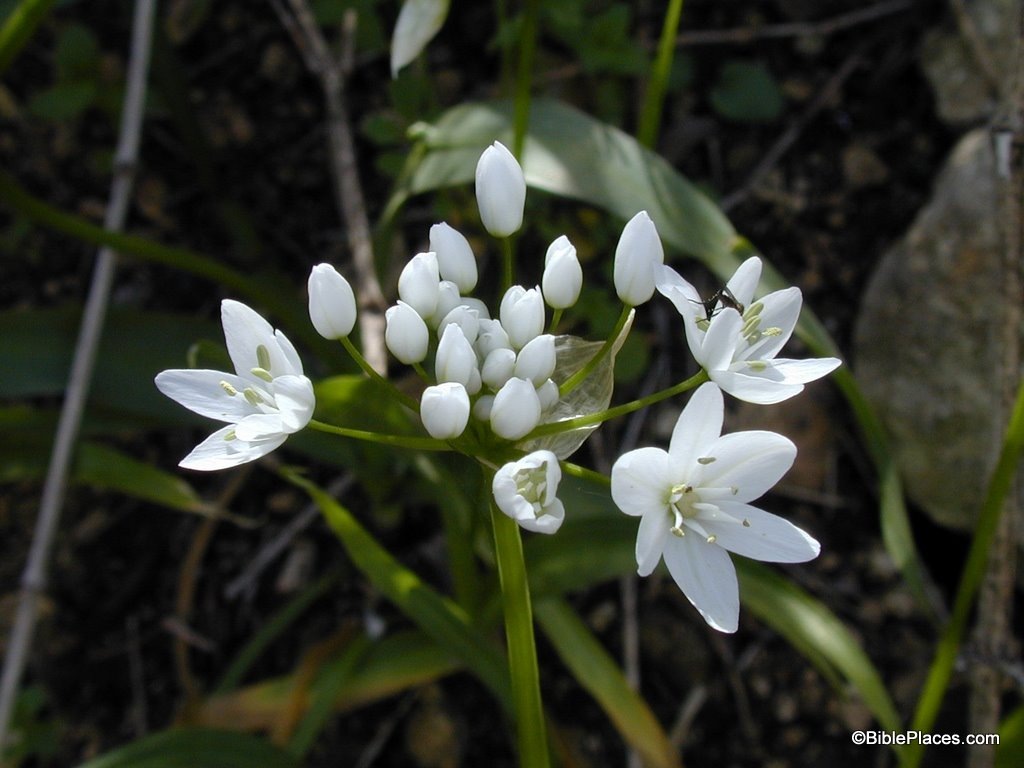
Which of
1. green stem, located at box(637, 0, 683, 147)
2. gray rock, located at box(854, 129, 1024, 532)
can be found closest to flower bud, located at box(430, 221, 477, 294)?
green stem, located at box(637, 0, 683, 147)

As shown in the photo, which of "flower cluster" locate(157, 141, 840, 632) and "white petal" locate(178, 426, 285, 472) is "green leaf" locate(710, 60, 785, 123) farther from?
"white petal" locate(178, 426, 285, 472)

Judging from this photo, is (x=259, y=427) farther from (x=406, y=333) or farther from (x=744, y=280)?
(x=744, y=280)

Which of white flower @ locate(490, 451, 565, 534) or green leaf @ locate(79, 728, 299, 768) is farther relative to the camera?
green leaf @ locate(79, 728, 299, 768)

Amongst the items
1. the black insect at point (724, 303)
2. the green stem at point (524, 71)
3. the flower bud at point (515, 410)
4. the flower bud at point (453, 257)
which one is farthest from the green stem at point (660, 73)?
the flower bud at point (515, 410)

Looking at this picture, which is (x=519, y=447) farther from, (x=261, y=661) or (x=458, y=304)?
(x=261, y=661)

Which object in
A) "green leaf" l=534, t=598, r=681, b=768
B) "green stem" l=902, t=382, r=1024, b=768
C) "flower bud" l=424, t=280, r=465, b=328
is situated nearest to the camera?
"flower bud" l=424, t=280, r=465, b=328

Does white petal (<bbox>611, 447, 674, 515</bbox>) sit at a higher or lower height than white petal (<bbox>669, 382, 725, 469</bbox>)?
lower

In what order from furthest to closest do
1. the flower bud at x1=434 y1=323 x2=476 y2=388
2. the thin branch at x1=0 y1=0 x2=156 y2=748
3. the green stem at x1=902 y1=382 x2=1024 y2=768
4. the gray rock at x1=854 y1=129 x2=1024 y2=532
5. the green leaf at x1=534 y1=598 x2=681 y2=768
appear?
the gray rock at x1=854 y1=129 x2=1024 y2=532 → the green leaf at x1=534 y1=598 x2=681 y2=768 → the thin branch at x1=0 y1=0 x2=156 y2=748 → the green stem at x1=902 y1=382 x2=1024 y2=768 → the flower bud at x1=434 y1=323 x2=476 y2=388
